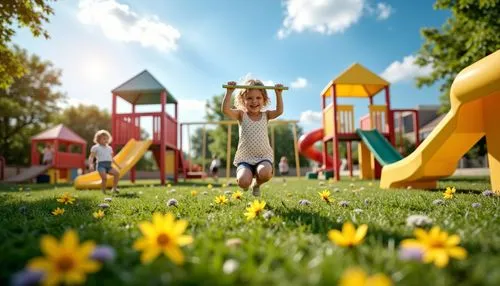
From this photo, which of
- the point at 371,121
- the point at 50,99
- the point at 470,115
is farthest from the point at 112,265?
the point at 50,99

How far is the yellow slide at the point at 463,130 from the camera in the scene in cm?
417

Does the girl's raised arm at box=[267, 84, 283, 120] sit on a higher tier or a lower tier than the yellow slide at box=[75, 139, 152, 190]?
higher

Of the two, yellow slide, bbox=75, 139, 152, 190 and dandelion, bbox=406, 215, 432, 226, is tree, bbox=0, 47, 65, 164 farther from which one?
dandelion, bbox=406, 215, 432, 226

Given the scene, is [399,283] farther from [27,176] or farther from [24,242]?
[27,176]

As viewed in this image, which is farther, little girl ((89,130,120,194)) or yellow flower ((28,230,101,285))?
little girl ((89,130,120,194))

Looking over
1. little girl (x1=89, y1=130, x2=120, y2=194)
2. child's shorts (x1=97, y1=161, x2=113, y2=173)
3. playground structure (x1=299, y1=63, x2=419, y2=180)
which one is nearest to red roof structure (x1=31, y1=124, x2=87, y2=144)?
little girl (x1=89, y1=130, x2=120, y2=194)

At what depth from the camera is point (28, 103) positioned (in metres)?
31.8

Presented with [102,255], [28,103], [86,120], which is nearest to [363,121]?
[102,255]

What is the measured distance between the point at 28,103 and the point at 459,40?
34838 mm

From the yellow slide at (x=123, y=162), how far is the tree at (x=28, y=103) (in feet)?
78.3

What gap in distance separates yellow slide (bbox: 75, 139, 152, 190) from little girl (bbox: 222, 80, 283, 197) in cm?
699

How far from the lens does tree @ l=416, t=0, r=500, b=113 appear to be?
11.4m

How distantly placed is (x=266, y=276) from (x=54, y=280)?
677 mm

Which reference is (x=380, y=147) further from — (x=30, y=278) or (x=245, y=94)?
(x=30, y=278)
